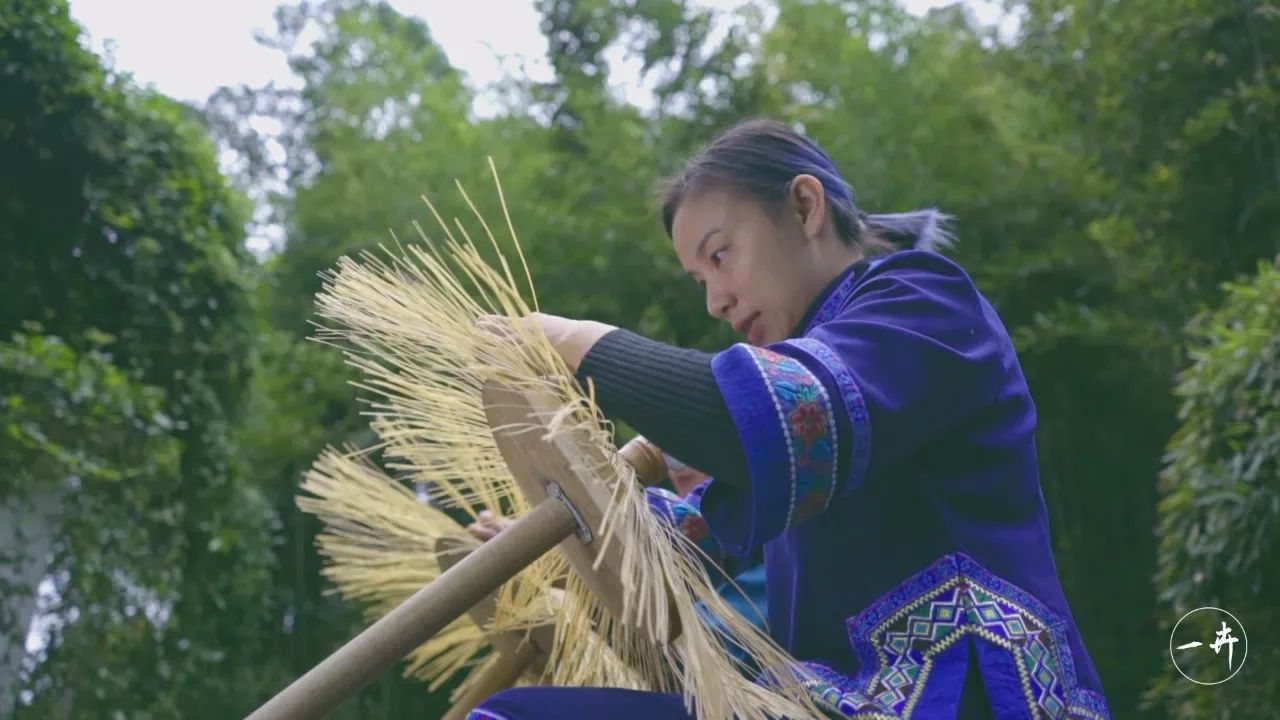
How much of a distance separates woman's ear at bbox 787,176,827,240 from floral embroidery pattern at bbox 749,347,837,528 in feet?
1.05

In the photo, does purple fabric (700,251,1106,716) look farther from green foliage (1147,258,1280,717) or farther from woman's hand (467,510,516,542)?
green foliage (1147,258,1280,717)

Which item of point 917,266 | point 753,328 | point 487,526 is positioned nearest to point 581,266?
point 487,526

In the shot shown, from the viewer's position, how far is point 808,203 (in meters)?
1.33

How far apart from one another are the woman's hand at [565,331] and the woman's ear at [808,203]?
0.28 meters

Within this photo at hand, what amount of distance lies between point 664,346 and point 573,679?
1.94 ft

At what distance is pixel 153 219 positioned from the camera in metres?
2.94

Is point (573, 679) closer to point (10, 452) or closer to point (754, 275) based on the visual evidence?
point (754, 275)

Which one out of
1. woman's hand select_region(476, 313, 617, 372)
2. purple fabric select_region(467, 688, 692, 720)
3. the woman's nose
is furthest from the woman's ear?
purple fabric select_region(467, 688, 692, 720)

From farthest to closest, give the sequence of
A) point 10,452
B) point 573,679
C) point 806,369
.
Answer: point 10,452, point 573,679, point 806,369

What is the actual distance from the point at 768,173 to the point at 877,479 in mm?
344

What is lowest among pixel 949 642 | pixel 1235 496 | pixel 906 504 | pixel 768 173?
pixel 1235 496

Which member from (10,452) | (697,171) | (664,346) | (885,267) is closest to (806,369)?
(664,346)

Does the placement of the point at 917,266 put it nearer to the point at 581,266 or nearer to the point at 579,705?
the point at 579,705

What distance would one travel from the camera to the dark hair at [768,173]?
133 cm
